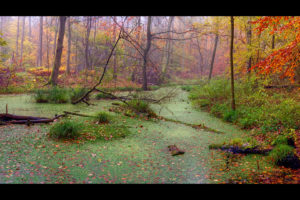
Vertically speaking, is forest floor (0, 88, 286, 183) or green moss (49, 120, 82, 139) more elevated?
green moss (49, 120, 82, 139)

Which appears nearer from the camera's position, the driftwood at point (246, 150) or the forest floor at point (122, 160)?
the forest floor at point (122, 160)

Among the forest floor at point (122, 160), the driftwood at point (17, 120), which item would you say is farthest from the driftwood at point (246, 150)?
the driftwood at point (17, 120)

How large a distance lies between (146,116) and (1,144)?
150 inches

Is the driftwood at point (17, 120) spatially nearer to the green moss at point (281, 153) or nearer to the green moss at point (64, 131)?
the green moss at point (64, 131)

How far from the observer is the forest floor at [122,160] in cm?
295

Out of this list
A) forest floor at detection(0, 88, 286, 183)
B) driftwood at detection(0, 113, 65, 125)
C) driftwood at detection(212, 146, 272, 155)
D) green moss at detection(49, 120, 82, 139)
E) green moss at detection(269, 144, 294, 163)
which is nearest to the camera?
forest floor at detection(0, 88, 286, 183)

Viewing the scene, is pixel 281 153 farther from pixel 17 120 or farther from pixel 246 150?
pixel 17 120

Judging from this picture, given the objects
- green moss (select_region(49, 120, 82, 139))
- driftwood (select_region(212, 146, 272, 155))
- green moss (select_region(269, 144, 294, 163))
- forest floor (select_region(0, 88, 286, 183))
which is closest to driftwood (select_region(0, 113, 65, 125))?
forest floor (select_region(0, 88, 286, 183))

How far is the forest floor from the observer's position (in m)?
2.95

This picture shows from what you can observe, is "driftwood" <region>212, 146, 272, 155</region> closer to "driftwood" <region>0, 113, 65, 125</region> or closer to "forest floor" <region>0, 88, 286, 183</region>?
"forest floor" <region>0, 88, 286, 183</region>

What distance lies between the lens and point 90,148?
13.5 feet

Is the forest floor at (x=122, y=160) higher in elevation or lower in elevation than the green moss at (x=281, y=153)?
lower
